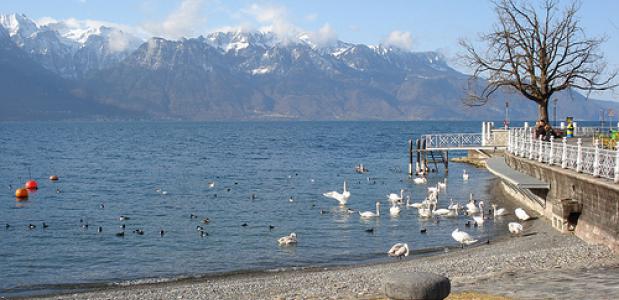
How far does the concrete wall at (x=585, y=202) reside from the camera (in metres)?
20.3

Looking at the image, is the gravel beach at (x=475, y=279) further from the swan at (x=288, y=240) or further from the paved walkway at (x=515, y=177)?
the swan at (x=288, y=240)

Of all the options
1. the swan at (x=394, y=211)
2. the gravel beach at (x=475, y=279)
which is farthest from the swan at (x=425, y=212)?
the gravel beach at (x=475, y=279)

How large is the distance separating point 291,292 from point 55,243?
50.7ft

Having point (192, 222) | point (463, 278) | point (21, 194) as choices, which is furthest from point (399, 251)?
point (21, 194)

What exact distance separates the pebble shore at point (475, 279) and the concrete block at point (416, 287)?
37cm

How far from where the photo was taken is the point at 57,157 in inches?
3546

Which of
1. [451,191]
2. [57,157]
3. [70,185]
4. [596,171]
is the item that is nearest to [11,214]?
[70,185]

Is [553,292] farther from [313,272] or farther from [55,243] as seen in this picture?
[55,243]

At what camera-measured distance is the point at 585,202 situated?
75.4 ft

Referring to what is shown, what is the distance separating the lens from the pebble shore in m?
15.8

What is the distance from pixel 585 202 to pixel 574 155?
2.87m

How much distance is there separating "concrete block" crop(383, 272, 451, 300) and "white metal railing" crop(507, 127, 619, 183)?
33.3 feet

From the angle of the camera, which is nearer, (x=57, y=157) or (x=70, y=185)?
(x=70, y=185)

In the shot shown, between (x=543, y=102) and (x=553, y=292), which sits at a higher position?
(x=543, y=102)
